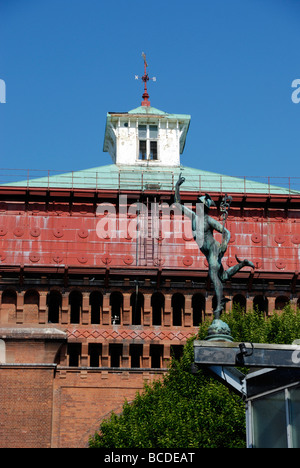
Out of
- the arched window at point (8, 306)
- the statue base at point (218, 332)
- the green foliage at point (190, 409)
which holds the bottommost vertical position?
the statue base at point (218, 332)

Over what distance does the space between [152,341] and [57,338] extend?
5210mm

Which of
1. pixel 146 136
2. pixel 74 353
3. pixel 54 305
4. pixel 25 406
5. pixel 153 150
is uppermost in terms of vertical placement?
pixel 146 136

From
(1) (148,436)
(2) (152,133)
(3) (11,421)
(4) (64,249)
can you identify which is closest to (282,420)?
(1) (148,436)

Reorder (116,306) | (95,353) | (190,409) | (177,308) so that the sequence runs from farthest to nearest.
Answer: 1. (177,308)
2. (116,306)
3. (95,353)
4. (190,409)

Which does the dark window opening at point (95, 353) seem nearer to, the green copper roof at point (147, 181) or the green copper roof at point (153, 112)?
the green copper roof at point (147, 181)

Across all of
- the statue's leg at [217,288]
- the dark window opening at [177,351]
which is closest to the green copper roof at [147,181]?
the dark window opening at [177,351]

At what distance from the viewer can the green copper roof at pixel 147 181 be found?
207ft

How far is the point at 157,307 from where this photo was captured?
2367 inches

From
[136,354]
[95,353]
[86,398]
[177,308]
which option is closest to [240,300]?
[177,308]

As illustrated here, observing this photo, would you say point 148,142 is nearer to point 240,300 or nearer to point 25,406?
point 240,300

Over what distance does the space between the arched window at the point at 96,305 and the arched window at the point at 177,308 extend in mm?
4129

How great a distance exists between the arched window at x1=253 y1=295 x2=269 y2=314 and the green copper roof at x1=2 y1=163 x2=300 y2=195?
22.4 feet

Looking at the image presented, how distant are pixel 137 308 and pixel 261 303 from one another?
6973 mm

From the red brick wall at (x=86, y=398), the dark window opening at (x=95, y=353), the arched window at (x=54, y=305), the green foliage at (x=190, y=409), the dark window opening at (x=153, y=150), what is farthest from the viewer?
the dark window opening at (x=153, y=150)
